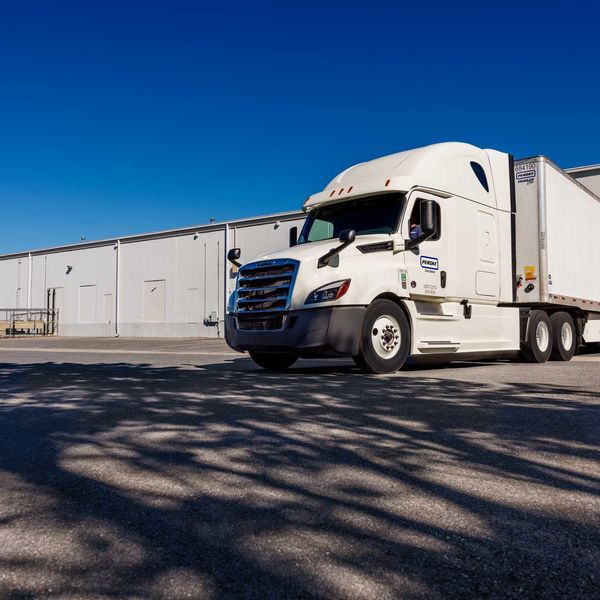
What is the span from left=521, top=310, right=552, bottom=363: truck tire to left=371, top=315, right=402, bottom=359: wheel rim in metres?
3.50

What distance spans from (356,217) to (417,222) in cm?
98

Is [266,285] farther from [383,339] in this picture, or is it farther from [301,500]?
[301,500]

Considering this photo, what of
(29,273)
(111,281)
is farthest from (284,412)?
(29,273)

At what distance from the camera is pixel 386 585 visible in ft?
6.35

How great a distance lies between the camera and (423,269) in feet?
30.3

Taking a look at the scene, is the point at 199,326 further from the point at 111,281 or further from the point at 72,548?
the point at 72,548

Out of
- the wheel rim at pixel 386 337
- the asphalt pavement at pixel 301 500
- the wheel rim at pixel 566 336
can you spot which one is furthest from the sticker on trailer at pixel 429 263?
the wheel rim at pixel 566 336

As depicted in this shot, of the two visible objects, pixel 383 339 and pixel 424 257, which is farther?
pixel 424 257

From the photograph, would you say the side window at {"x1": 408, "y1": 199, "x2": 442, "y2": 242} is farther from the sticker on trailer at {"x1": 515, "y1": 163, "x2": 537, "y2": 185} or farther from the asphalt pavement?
the asphalt pavement

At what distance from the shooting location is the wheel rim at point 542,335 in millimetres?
11427

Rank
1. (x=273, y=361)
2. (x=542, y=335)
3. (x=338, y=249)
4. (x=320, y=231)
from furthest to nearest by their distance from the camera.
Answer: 1. (x=542, y=335)
2. (x=273, y=361)
3. (x=320, y=231)
4. (x=338, y=249)

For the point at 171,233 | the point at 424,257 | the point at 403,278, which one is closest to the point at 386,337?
the point at 403,278

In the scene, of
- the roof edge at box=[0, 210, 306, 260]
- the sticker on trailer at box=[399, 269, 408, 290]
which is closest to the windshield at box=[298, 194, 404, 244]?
the sticker on trailer at box=[399, 269, 408, 290]

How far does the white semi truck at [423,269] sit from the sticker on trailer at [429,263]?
2 cm
